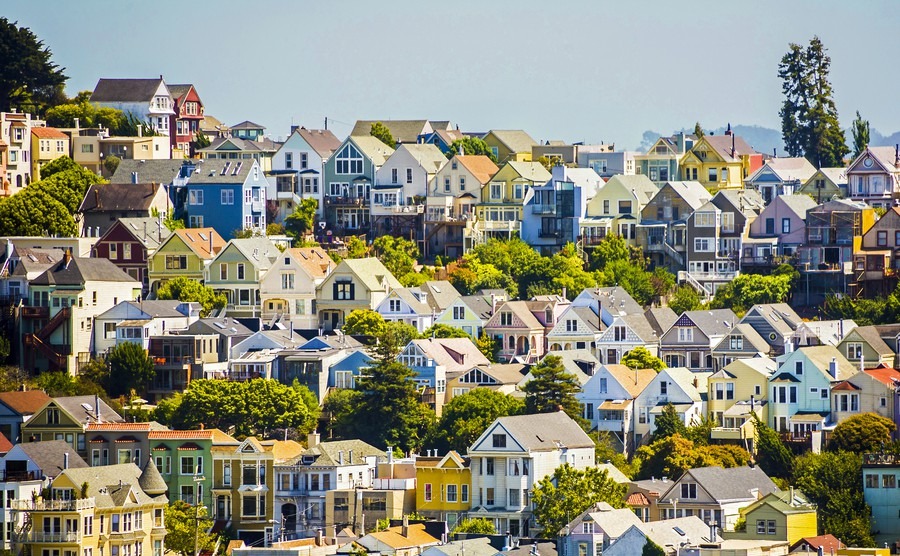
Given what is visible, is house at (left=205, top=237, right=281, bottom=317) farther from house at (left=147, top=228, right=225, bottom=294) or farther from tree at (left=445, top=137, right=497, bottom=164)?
tree at (left=445, top=137, right=497, bottom=164)

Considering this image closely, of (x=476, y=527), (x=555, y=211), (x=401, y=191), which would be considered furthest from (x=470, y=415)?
(x=401, y=191)

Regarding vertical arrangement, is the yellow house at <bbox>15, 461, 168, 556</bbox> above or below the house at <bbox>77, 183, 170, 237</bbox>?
below

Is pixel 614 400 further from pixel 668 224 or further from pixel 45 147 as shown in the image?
pixel 45 147

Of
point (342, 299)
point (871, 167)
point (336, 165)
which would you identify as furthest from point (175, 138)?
point (871, 167)

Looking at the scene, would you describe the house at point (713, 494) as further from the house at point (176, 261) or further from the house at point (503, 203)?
the house at point (503, 203)

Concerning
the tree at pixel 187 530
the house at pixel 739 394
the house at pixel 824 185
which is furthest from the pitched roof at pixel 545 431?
the house at pixel 824 185

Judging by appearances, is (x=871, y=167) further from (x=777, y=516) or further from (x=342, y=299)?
(x=777, y=516)

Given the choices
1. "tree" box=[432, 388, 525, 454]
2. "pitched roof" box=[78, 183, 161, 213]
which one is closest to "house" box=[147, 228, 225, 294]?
"pitched roof" box=[78, 183, 161, 213]
